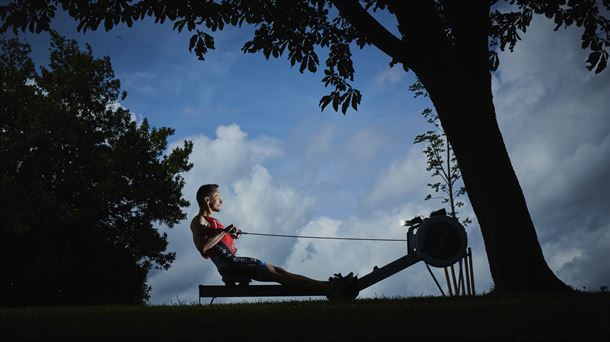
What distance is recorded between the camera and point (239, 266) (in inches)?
350

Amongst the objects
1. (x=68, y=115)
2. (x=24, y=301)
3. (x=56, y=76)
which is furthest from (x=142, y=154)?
(x=24, y=301)

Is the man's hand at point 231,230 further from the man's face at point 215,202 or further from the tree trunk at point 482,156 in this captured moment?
the tree trunk at point 482,156

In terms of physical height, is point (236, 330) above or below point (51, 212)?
below

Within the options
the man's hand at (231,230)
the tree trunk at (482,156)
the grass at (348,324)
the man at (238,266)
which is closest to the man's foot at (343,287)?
the man at (238,266)

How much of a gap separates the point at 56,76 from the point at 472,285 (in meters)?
25.4

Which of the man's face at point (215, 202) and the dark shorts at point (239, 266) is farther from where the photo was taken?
the man's face at point (215, 202)

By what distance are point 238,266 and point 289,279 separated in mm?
902

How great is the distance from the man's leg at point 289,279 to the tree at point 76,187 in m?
18.6

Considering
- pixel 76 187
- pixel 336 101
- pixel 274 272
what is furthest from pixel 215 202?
pixel 76 187

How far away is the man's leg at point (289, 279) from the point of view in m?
8.96

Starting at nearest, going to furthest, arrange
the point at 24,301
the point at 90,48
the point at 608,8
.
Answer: the point at 608,8 → the point at 24,301 → the point at 90,48

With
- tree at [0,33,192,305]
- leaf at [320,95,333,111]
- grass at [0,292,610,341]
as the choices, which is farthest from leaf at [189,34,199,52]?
tree at [0,33,192,305]

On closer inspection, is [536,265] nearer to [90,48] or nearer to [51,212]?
[51,212]

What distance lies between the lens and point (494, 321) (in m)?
5.04
